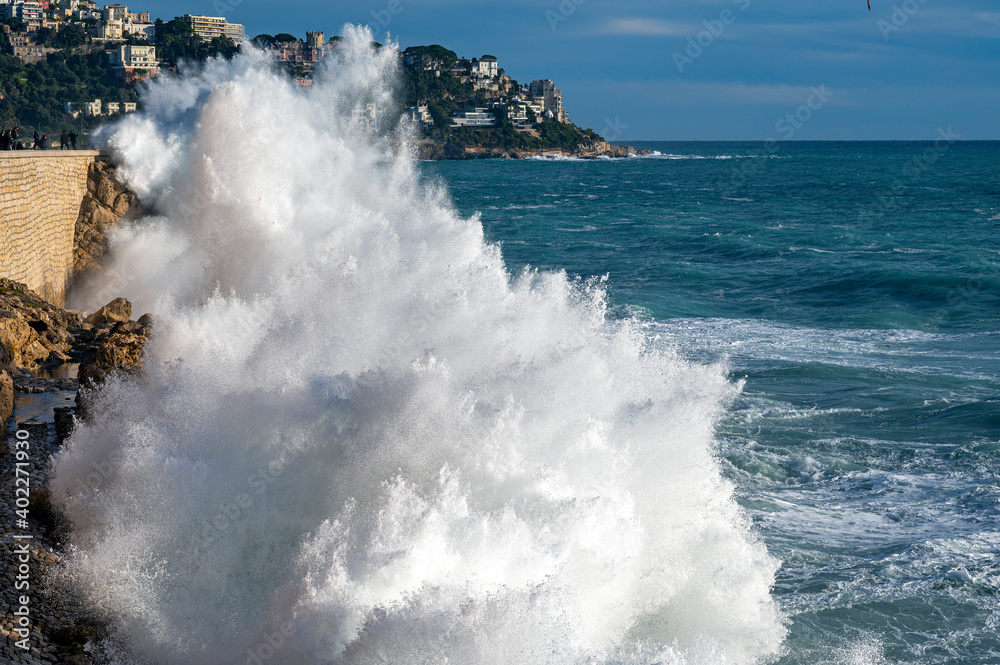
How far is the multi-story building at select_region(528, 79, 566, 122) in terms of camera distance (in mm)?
149875

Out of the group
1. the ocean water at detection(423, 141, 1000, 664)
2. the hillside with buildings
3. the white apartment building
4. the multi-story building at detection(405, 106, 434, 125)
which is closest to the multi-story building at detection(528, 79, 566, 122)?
the hillside with buildings

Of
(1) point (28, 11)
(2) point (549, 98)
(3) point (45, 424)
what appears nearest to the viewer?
(3) point (45, 424)

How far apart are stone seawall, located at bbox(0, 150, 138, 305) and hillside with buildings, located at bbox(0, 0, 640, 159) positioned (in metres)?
47.2

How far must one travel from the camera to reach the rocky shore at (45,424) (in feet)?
21.4

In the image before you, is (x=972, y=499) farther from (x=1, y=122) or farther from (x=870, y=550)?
(x=1, y=122)

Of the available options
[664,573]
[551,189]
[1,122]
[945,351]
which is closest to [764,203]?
[551,189]

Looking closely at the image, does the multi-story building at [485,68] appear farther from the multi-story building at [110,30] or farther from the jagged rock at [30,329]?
the jagged rock at [30,329]

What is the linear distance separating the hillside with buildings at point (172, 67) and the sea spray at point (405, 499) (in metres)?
58.1

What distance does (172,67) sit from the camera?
78.5 metres

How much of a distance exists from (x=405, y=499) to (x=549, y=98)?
155 m

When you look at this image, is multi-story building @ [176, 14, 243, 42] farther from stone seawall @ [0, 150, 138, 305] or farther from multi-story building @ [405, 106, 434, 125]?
stone seawall @ [0, 150, 138, 305]

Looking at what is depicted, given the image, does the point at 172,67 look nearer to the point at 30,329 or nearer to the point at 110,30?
the point at 110,30

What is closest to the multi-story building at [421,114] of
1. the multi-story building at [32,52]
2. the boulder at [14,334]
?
the multi-story building at [32,52]

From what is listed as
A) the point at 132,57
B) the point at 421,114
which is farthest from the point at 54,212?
the point at 421,114
